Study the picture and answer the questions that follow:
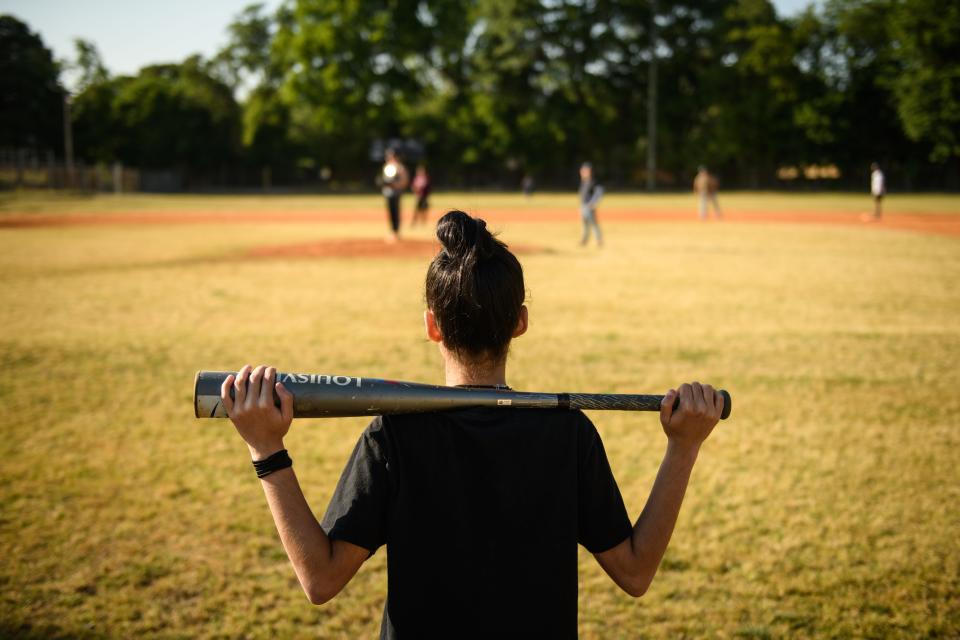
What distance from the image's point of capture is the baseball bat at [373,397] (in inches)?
61.6

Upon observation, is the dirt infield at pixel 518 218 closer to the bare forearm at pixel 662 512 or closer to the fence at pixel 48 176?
the fence at pixel 48 176

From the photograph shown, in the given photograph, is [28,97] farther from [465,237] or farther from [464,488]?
[464,488]

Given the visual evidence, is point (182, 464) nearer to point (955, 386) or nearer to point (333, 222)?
point (955, 386)

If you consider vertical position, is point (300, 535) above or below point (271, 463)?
below

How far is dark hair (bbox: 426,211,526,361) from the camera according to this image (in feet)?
5.36

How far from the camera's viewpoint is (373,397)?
5.29 ft

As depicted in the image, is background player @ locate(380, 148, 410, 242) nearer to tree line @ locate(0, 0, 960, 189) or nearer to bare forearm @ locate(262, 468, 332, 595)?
bare forearm @ locate(262, 468, 332, 595)

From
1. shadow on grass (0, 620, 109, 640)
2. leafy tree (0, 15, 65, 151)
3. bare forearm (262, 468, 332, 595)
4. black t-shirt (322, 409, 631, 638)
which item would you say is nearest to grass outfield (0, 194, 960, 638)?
shadow on grass (0, 620, 109, 640)

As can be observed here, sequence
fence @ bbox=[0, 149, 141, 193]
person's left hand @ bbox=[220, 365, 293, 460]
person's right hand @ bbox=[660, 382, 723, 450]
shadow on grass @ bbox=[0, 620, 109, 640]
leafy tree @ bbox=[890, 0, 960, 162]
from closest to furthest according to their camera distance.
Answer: person's left hand @ bbox=[220, 365, 293, 460] → person's right hand @ bbox=[660, 382, 723, 450] → shadow on grass @ bbox=[0, 620, 109, 640] → fence @ bbox=[0, 149, 141, 193] → leafy tree @ bbox=[890, 0, 960, 162]

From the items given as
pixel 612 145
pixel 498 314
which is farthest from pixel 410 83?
pixel 498 314

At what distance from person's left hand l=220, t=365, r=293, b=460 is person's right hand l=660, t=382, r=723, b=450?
34.6 inches

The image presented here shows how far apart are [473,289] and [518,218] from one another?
98.5ft

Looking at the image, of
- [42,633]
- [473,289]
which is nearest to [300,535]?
[473,289]

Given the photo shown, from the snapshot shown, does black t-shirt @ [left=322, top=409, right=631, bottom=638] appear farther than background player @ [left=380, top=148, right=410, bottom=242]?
No
